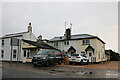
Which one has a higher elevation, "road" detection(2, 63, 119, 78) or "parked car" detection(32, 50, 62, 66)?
"parked car" detection(32, 50, 62, 66)

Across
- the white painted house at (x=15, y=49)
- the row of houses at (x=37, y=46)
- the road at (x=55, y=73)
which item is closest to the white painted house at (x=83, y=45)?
the row of houses at (x=37, y=46)

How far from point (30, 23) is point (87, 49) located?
43.4ft

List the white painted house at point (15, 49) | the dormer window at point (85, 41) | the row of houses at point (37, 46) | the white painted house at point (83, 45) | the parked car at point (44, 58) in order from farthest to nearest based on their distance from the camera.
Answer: the dormer window at point (85, 41)
the white painted house at point (83, 45)
the white painted house at point (15, 49)
the row of houses at point (37, 46)
the parked car at point (44, 58)

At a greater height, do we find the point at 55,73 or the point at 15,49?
the point at 15,49

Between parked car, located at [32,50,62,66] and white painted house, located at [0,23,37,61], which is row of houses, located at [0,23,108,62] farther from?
parked car, located at [32,50,62,66]

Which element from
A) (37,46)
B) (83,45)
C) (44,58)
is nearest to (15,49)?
(37,46)

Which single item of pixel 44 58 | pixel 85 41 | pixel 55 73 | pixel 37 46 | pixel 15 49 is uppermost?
pixel 85 41

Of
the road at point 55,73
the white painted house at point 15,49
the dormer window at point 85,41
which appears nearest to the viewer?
the road at point 55,73

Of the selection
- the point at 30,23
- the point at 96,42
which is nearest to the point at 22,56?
the point at 30,23

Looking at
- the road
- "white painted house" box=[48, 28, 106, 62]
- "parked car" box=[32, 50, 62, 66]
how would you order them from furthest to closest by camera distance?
"white painted house" box=[48, 28, 106, 62] < "parked car" box=[32, 50, 62, 66] < the road

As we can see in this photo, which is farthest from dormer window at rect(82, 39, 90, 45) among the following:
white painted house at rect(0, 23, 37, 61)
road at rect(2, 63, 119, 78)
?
road at rect(2, 63, 119, 78)

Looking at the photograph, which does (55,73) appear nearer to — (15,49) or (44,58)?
(44,58)

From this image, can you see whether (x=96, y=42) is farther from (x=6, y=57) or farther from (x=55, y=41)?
(x=6, y=57)

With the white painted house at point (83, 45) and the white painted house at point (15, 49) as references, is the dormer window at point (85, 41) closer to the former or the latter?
the white painted house at point (83, 45)
